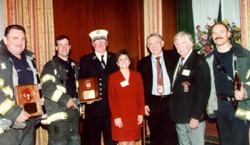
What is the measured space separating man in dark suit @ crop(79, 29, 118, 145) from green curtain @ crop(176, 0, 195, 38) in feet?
6.07

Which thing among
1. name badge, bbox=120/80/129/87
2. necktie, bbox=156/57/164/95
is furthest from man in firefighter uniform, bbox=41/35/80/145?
necktie, bbox=156/57/164/95

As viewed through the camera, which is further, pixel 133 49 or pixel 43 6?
pixel 133 49

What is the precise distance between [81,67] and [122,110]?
0.74 metres

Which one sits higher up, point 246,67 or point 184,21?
point 184,21

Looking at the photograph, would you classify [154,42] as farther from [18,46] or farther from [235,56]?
[18,46]

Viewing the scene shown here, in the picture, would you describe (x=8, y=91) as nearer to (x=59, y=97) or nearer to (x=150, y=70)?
(x=59, y=97)

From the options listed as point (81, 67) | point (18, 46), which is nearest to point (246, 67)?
point (81, 67)

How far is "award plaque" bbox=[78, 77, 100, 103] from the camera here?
14.4 ft

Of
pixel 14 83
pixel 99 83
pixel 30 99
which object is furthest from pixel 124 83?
pixel 14 83

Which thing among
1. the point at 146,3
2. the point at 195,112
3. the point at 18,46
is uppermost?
the point at 146,3

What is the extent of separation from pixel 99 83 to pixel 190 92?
113cm

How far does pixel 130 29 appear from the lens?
A: 229 inches

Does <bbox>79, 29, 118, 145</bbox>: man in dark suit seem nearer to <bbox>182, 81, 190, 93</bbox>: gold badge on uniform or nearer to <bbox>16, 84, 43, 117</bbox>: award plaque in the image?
Result: <bbox>16, 84, 43, 117</bbox>: award plaque

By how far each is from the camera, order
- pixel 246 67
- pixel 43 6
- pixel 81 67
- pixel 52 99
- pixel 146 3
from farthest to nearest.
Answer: pixel 146 3 < pixel 43 6 < pixel 81 67 < pixel 52 99 < pixel 246 67
